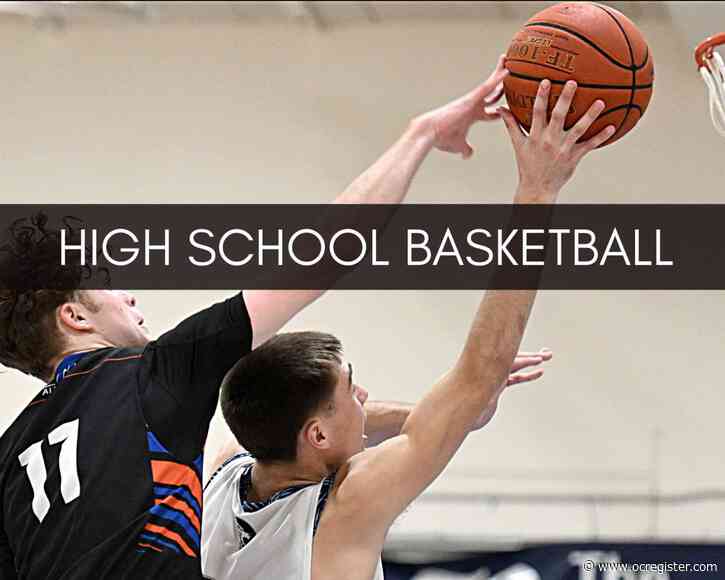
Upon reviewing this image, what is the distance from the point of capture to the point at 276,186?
271 inches

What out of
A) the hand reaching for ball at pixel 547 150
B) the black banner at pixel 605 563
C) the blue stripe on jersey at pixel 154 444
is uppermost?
the hand reaching for ball at pixel 547 150

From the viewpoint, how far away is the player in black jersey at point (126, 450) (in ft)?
6.88

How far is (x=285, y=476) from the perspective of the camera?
8.02 ft

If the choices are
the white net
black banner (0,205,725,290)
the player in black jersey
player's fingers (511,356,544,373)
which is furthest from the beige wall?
the player in black jersey

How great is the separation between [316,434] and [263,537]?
237mm

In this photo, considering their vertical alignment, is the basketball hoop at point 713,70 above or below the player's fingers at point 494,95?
above

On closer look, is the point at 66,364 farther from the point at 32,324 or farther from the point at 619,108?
the point at 619,108

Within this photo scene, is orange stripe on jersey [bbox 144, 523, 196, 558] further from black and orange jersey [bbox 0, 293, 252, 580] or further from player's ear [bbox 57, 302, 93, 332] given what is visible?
player's ear [bbox 57, 302, 93, 332]

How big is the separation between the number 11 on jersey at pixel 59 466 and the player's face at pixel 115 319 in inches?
11.2

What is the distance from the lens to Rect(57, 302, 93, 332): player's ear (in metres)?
2.38

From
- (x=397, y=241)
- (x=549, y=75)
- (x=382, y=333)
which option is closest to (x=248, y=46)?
(x=397, y=241)

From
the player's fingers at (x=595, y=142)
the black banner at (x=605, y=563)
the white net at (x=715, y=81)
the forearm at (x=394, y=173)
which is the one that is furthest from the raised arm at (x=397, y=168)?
the black banner at (x=605, y=563)

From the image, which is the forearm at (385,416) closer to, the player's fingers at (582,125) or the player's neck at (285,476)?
the player's neck at (285,476)

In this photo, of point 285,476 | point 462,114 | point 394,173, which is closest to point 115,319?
point 285,476
